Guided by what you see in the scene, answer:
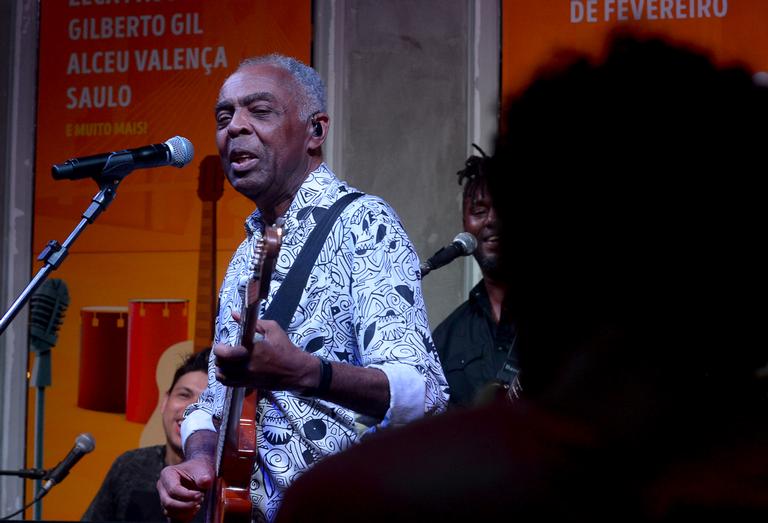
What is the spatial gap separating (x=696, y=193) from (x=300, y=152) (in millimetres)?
1736

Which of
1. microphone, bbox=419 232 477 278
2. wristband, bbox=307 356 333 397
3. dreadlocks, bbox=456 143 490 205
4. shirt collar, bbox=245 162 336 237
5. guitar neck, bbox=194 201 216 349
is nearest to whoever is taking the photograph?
wristband, bbox=307 356 333 397

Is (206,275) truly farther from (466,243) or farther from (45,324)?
(466,243)

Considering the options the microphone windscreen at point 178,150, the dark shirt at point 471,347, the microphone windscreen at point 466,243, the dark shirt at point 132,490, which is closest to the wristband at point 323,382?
the microphone windscreen at point 178,150

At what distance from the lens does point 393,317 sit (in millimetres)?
2127

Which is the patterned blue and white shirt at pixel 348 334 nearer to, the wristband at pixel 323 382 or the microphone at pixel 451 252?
the wristband at pixel 323 382

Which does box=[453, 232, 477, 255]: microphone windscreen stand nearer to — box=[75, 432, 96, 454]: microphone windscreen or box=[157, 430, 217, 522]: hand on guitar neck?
box=[157, 430, 217, 522]: hand on guitar neck

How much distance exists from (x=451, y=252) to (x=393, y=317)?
3.63ft

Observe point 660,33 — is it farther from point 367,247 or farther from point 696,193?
point 367,247

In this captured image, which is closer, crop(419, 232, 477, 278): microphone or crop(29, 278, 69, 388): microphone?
crop(419, 232, 477, 278): microphone

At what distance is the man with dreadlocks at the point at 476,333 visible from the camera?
12.1 ft

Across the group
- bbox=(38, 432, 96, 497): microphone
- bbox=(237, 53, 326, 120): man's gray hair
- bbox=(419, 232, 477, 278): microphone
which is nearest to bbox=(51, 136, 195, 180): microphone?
bbox=(237, 53, 326, 120): man's gray hair

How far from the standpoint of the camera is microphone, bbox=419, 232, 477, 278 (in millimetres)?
3166

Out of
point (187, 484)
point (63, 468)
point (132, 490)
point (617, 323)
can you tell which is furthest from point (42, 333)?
point (617, 323)

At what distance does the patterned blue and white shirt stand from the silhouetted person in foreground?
3.80ft
